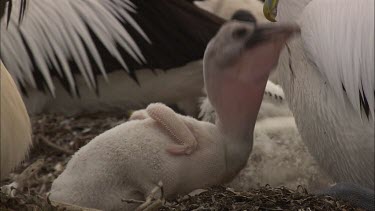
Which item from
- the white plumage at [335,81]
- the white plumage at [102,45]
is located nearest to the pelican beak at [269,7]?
the white plumage at [335,81]

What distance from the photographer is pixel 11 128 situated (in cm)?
322

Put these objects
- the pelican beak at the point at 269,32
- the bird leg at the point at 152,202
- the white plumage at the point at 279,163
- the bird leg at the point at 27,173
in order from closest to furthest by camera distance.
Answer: the bird leg at the point at 152,202 < the pelican beak at the point at 269,32 < the white plumage at the point at 279,163 < the bird leg at the point at 27,173

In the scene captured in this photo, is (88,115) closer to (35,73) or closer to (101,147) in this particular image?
(35,73)

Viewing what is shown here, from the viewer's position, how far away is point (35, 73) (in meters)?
4.91

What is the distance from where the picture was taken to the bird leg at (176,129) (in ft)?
10.9

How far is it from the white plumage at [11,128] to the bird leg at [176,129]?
39cm

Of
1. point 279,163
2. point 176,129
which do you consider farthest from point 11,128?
point 279,163

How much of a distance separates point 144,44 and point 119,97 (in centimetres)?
36

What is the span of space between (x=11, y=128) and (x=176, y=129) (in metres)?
0.49

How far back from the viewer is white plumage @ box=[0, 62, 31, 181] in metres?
3.21

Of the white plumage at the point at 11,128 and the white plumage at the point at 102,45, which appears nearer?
the white plumage at the point at 11,128

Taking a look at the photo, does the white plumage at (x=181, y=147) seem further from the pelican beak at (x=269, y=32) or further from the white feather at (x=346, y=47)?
the white feather at (x=346, y=47)

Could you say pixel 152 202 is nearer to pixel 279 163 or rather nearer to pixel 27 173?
pixel 279 163

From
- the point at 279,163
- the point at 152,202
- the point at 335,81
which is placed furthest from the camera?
the point at 279,163
